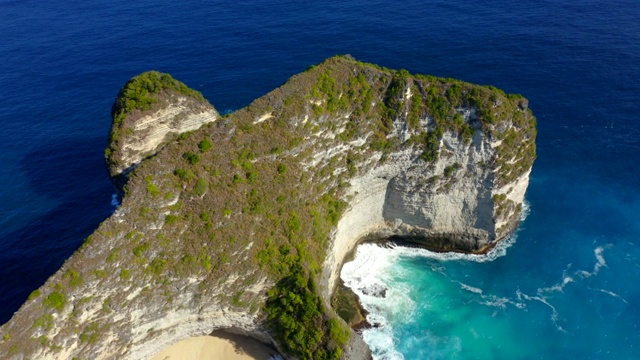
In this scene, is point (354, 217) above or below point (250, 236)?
below

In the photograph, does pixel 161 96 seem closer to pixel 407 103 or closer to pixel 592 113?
pixel 407 103

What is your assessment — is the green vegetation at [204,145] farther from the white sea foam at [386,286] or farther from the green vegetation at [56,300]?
the white sea foam at [386,286]

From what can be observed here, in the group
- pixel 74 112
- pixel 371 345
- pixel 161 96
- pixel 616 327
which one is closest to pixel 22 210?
pixel 74 112

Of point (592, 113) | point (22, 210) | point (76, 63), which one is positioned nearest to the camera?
point (22, 210)

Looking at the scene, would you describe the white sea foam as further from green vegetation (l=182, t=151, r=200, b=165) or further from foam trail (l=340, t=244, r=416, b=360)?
green vegetation (l=182, t=151, r=200, b=165)

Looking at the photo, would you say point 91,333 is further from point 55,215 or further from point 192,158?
point 55,215

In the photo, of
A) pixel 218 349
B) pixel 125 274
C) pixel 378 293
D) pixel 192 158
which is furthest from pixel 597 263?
pixel 125 274

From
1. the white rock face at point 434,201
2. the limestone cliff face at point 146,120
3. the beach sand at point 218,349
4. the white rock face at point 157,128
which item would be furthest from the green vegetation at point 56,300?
the white rock face at point 434,201

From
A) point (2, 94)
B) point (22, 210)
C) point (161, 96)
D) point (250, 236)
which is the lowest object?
point (22, 210)
